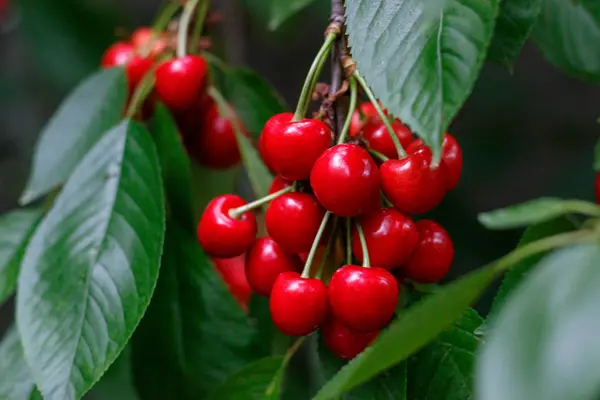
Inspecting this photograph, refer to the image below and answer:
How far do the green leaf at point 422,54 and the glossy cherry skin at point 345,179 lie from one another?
6 cm

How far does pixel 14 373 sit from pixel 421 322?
482 millimetres

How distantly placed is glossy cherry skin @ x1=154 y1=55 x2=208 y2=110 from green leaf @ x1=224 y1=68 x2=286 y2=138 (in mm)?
96

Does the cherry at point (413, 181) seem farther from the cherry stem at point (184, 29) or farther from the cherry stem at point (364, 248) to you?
the cherry stem at point (184, 29)

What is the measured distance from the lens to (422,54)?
0.48 m

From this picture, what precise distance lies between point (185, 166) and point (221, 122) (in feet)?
0.21

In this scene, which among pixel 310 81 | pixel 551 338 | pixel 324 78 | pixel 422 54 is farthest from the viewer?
pixel 324 78

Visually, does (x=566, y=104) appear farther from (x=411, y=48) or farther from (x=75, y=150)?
(x=411, y=48)

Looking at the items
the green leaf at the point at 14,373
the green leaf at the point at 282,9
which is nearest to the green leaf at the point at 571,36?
the green leaf at the point at 282,9

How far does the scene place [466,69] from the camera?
0.46 metres

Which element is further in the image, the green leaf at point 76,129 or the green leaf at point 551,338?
the green leaf at point 76,129

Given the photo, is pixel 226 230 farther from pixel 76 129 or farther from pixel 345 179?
pixel 76 129

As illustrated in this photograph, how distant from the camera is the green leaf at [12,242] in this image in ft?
2.55

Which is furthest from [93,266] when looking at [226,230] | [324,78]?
[324,78]

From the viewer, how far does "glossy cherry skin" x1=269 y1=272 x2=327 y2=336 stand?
1.87 ft
